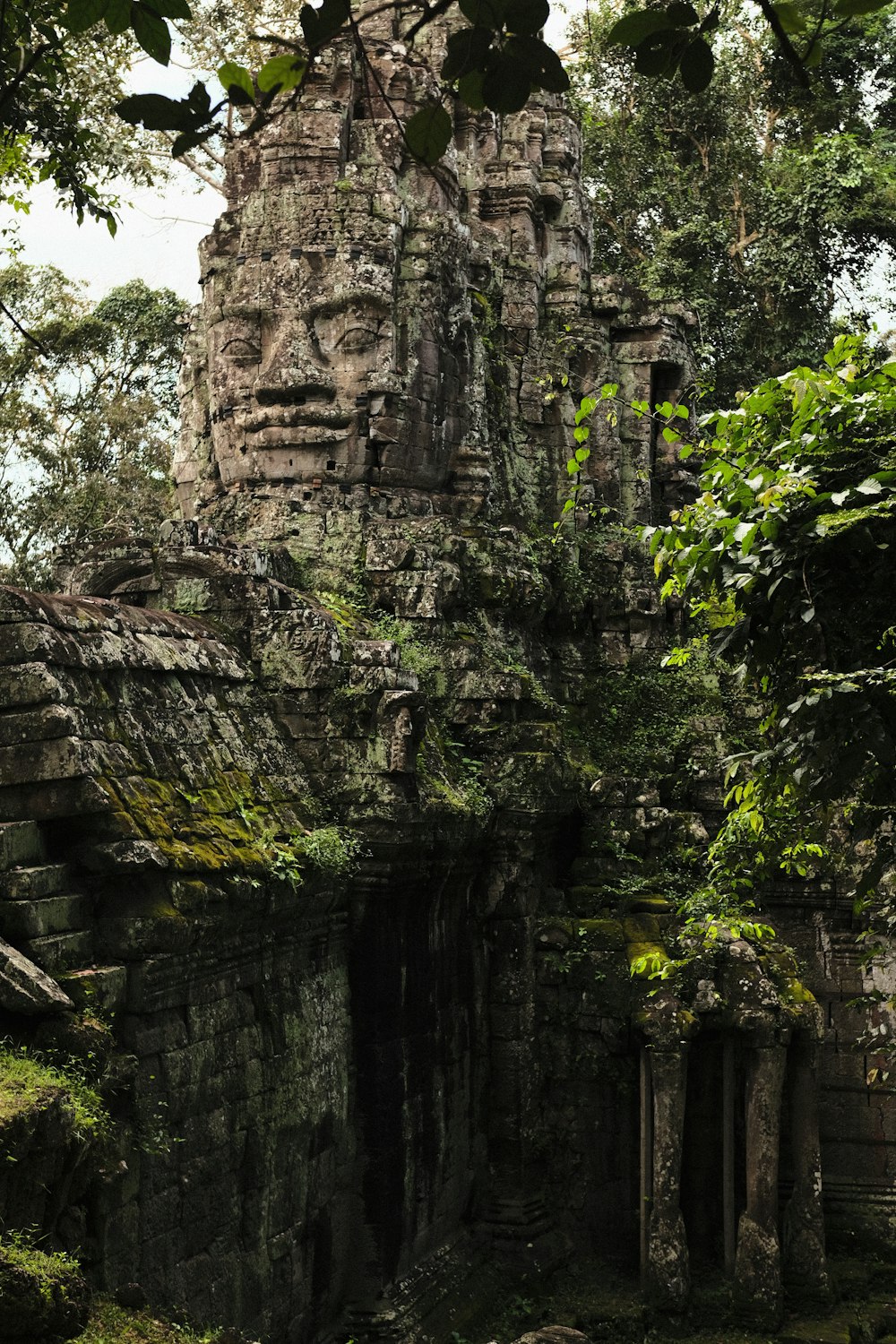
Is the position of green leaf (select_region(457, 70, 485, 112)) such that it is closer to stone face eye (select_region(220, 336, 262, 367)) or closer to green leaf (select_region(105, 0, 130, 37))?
green leaf (select_region(105, 0, 130, 37))

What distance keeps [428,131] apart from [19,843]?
17.6ft

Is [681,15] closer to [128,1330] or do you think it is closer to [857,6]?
[857,6]

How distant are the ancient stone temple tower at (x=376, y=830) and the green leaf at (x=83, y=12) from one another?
4901 mm

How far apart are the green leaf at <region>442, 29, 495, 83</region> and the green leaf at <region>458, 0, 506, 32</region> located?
0.06 feet

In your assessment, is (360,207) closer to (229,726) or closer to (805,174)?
(229,726)

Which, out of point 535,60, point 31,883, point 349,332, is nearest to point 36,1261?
point 31,883

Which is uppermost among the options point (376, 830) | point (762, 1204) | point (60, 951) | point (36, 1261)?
point (376, 830)

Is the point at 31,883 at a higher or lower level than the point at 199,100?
lower

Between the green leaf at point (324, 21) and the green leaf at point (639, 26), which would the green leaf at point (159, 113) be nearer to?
the green leaf at point (324, 21)

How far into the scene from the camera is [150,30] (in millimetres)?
3609

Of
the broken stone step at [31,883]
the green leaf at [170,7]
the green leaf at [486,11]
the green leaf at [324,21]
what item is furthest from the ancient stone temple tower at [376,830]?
the green leaf at [486,11]

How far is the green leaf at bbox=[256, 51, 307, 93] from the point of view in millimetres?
3617

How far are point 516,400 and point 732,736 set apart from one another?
447 cm

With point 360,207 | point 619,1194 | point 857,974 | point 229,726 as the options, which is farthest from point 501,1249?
point 360,207
